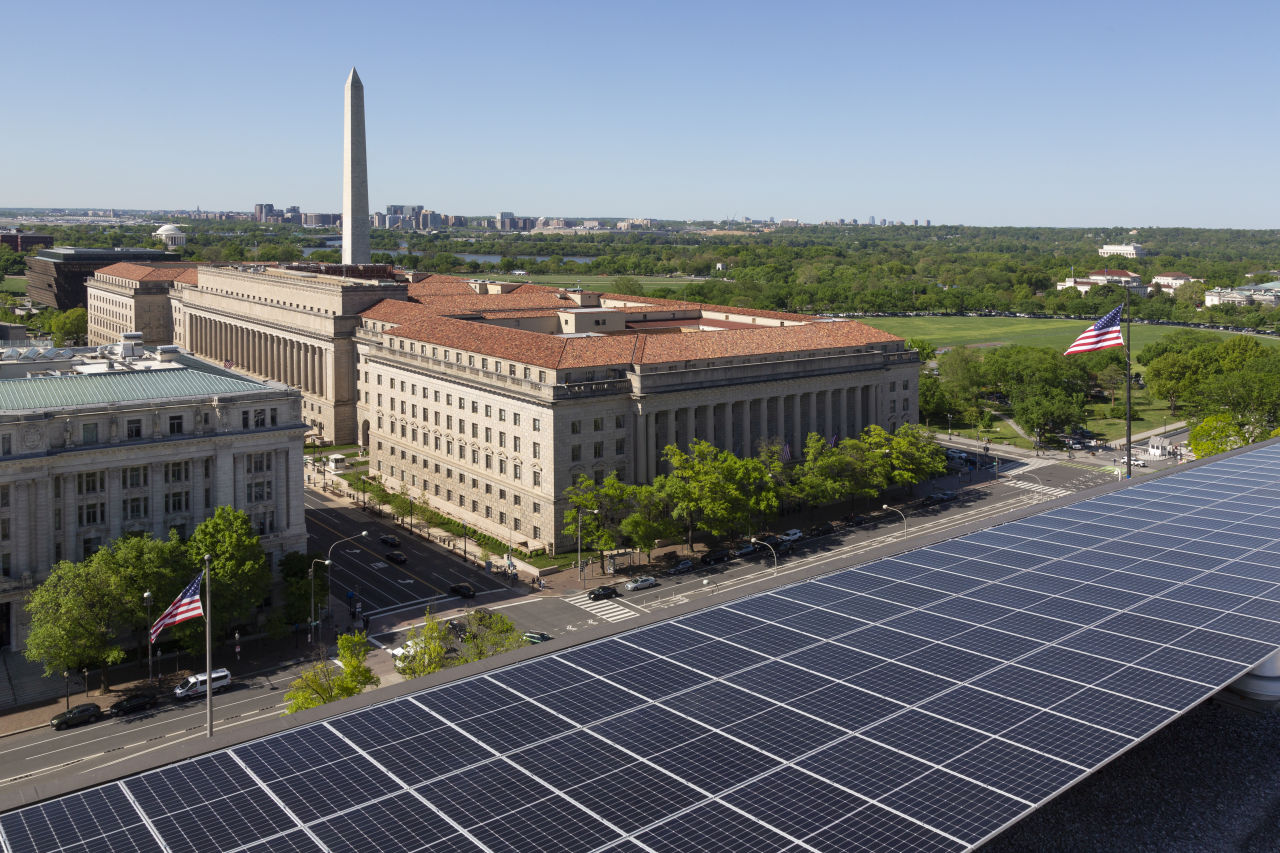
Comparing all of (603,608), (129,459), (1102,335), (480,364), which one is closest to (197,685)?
(129,459)

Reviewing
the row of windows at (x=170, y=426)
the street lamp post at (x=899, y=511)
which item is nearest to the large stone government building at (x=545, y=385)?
the street lamp post at (x=899, y=511)

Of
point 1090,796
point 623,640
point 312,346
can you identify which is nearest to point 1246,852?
point 1090,796

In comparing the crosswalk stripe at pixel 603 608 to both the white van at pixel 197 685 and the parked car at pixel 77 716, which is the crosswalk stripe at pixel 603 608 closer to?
the white van at pixel 197 685

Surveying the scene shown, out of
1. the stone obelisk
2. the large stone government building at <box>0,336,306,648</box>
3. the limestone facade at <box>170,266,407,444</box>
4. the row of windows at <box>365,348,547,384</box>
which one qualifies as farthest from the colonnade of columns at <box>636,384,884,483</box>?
the stone obelisk

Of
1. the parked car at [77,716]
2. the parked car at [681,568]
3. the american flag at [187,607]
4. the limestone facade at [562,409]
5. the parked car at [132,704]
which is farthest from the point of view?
the limestone facade at [562,409]

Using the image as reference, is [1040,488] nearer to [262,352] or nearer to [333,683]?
[333,683]
